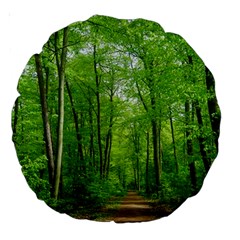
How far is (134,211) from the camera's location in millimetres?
6449

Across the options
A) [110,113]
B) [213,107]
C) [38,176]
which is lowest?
[38,176]

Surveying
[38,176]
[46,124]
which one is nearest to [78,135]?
[46,124]

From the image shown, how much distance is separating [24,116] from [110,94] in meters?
1.28

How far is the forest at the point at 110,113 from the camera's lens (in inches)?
257

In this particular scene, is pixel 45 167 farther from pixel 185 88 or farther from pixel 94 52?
pixel 185 88

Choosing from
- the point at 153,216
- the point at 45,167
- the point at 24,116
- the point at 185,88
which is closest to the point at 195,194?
the point at 153,216

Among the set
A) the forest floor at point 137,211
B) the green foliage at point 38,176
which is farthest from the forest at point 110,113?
the forest floor at point 137,211

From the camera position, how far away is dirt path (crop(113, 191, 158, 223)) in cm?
635

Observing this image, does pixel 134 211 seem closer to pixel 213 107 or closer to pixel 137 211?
pixel 137 211

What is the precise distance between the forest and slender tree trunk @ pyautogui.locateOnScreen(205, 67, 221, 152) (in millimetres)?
14

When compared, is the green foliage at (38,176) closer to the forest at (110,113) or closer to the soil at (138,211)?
the forest at (110,113)

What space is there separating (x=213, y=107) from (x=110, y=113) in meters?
1.47

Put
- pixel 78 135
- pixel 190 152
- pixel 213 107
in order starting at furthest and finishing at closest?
pixel 190 152 < pixel 78 135 < pixel 213 107

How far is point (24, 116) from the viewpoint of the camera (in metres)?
6.63
